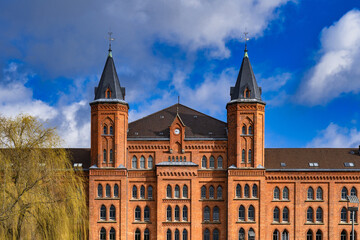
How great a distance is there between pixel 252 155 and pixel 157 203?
542 inches

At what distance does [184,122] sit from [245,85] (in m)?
9.61

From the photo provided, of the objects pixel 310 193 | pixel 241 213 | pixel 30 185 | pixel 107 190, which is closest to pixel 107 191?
pixel 107 190

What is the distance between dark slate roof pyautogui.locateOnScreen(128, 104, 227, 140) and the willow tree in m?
20.7

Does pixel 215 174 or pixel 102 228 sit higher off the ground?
pixel 215 174

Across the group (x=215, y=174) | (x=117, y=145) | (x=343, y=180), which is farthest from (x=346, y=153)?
(x=117, y=145)

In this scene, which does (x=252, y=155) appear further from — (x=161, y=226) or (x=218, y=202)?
(x=161, y=226)

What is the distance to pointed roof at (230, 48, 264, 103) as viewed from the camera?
67.4 m

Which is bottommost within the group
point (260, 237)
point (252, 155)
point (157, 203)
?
point (260, 237)

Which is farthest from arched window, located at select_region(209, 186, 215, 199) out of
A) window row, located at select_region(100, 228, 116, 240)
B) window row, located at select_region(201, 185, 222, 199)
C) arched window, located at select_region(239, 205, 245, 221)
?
window row, located at select_region(100, 228, 116, 240)

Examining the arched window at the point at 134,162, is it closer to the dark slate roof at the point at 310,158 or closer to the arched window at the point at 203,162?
the arched window at the point at 203,162

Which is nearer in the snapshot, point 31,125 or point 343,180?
point 31,125

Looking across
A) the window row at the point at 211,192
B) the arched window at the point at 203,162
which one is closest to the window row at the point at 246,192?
the window row at the point at 211,192

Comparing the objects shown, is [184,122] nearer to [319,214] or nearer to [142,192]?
[142,192]

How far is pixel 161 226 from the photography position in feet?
215
